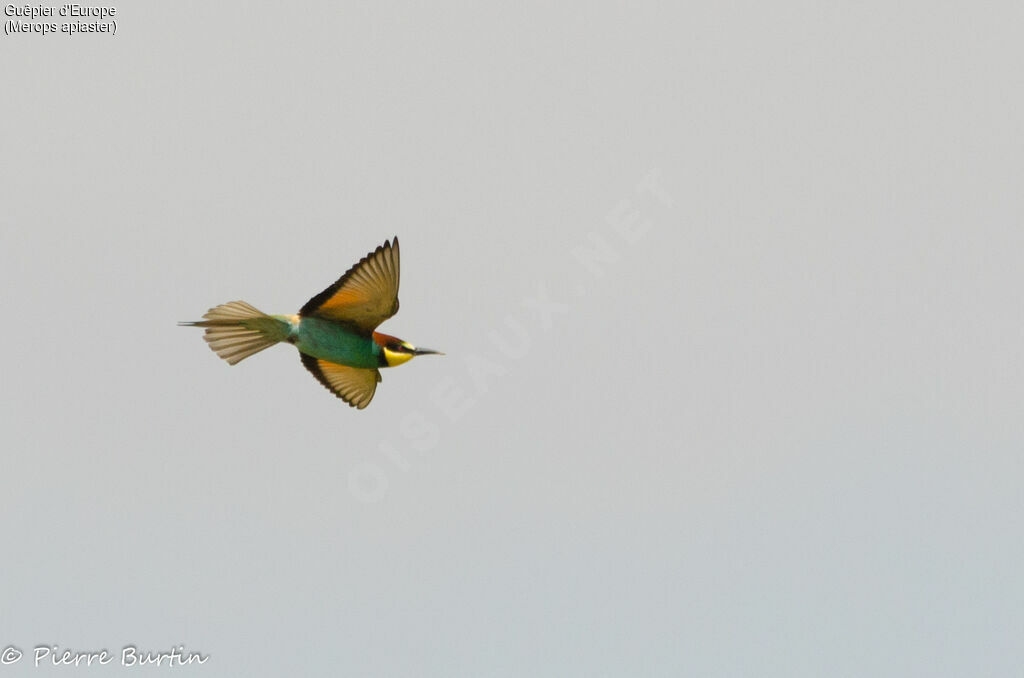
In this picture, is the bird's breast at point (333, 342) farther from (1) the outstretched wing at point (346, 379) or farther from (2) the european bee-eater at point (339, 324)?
(1) the outstretched wing at point (346, 379)

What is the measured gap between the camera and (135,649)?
7.57m

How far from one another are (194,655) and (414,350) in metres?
2.11

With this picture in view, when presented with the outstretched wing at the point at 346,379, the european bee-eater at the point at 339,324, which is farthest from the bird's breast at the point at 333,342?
the outstretched wing at the point at 346,379

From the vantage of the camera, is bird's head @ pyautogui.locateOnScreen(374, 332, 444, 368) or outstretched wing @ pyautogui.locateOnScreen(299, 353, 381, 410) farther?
outstretched wing @ pyautogui.locateOnScreen(299, 353, 381, 410)

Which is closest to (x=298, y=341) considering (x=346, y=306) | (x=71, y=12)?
(x=346, y=306)

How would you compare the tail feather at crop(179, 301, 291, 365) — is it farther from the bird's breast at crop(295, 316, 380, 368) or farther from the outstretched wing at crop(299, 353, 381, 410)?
the outstretched wing at crop(299, 353, 381, 410)

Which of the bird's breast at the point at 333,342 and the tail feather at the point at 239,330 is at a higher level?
the tail feather at the point at 239,330

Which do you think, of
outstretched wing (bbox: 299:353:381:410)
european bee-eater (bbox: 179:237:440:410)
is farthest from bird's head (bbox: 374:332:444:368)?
outstretched wing (bbox: 299:353:381:410)

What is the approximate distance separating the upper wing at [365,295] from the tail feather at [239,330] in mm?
187

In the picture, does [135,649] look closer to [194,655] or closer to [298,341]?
[194,655]

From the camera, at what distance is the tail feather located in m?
6.87

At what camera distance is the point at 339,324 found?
702 centimetres

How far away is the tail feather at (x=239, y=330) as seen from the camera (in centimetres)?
687

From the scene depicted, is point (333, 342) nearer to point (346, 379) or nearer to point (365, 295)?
point (365, 295)
